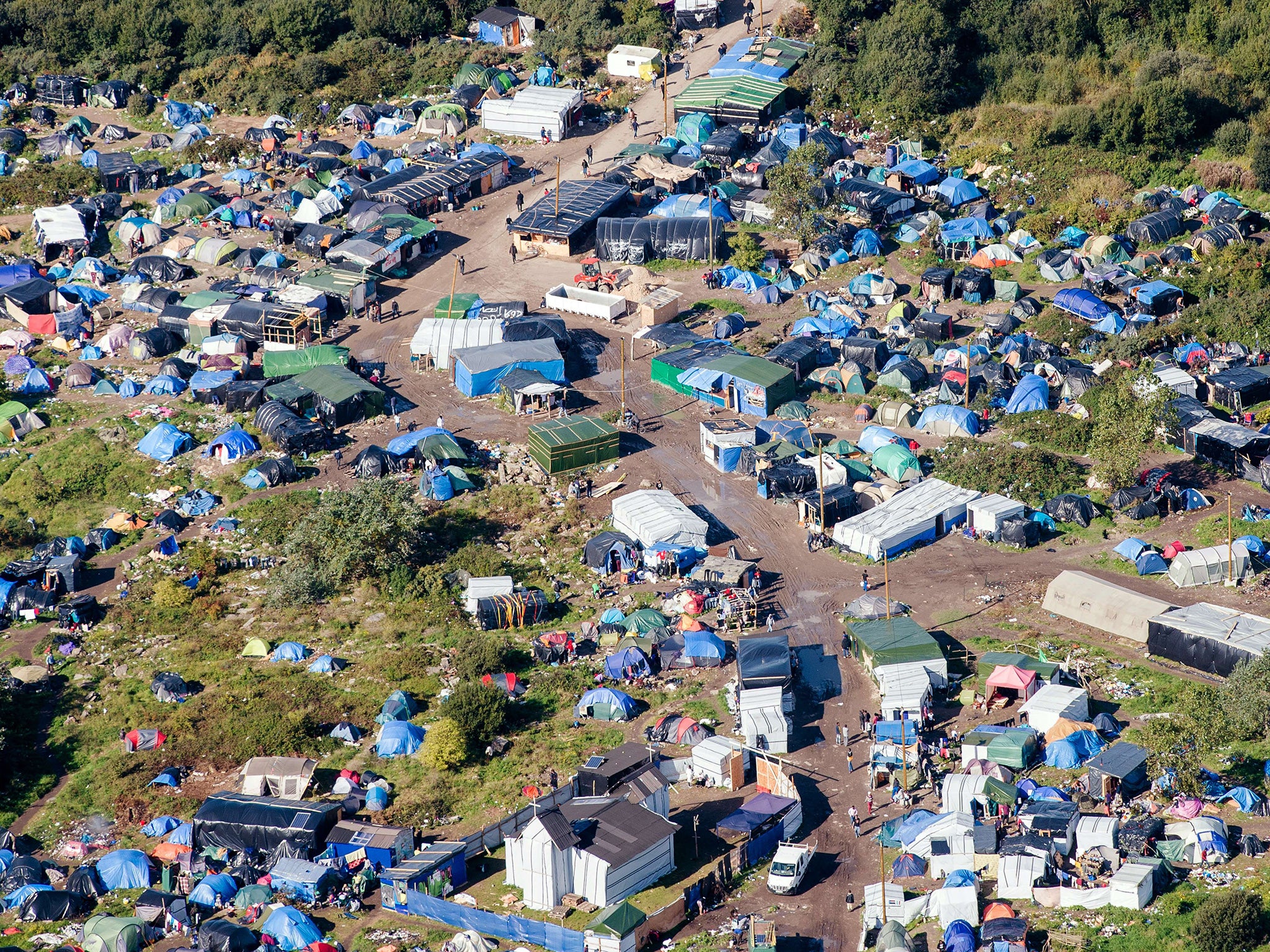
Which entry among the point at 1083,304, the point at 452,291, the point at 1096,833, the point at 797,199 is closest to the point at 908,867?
the point at 1096,833

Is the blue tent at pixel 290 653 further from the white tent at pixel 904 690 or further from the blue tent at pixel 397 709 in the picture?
the white tent at pixel 904 690

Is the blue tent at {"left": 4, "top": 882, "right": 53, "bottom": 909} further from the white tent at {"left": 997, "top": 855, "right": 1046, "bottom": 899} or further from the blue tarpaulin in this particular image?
the white tent at {"left": 997, "top": 855, "right": 1046, "bottom": 899}

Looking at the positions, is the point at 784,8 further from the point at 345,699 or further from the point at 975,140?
the point at 345,699

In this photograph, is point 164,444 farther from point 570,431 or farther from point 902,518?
point 902,518

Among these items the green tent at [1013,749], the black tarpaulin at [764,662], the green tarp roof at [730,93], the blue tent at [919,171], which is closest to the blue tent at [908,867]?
the green tent at [1013,749]

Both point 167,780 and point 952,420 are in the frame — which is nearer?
point 167,780

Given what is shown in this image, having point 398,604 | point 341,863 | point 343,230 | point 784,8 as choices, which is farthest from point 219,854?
point 784,8
